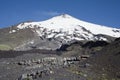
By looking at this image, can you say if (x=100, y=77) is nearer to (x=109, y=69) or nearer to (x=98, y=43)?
(x=109, y=69)

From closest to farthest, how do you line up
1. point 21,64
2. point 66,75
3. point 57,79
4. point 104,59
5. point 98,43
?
point 57,79 → point 66,75 → point 104,59 → point 21,64 → point 98,43

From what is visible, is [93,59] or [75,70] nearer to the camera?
[75,70]

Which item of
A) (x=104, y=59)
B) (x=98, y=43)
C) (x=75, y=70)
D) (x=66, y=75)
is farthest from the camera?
(x=98, y=43)

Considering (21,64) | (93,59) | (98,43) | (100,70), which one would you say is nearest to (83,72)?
(100,70)

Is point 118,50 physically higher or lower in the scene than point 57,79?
higher

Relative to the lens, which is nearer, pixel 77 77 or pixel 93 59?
pixel 77 77

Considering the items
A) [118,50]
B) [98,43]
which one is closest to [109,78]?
[118,50]

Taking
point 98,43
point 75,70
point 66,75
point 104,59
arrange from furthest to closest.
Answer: point 98,43
point 104,59
point 75,70
point 66,75

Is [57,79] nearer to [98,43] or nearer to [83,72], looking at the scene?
[83,72]

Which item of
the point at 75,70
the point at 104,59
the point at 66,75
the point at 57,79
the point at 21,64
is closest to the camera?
the point at 57,79
